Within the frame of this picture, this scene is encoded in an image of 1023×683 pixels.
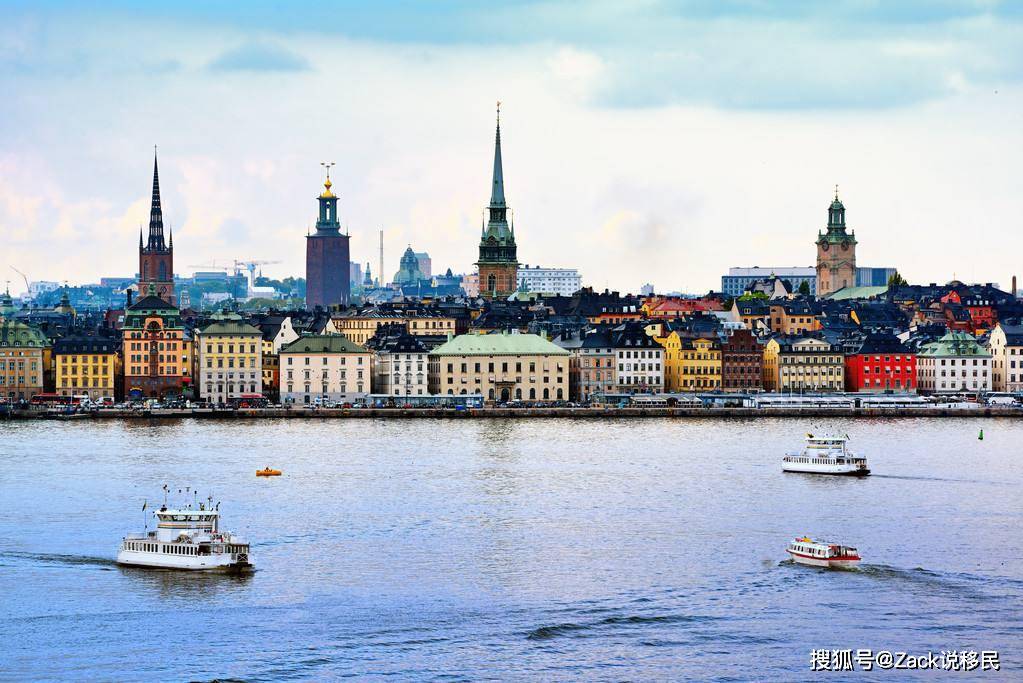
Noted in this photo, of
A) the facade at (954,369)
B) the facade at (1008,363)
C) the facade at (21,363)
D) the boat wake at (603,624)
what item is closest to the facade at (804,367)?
the facade at (954,369)

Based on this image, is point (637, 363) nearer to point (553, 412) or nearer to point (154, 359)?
point (553, 412)

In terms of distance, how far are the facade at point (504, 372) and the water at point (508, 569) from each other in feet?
84.2

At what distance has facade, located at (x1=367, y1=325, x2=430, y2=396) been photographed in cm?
8150

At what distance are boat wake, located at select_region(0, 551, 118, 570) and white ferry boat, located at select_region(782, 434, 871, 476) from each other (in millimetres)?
20906

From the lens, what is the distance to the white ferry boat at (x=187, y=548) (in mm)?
33375

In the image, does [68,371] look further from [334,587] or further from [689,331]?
[334,587]

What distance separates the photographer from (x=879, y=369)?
8512 cm

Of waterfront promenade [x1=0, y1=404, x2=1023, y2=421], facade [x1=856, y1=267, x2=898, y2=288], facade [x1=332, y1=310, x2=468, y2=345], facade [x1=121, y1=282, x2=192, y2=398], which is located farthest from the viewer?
facade [x1=856, y1=267, x2=898, y2=288]

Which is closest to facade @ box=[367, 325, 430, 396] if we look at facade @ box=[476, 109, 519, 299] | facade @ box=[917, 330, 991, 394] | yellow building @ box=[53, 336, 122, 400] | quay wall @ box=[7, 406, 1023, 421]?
quay wall @ box=[7, 406, 1023, 421]

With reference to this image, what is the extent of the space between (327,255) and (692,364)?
59810mm

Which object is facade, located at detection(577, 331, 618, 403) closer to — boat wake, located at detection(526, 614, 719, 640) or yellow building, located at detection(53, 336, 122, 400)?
yellow building, located at detection(53, 336, 122, 400)

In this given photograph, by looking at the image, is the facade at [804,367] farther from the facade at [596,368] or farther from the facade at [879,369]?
the facade at [596,368]

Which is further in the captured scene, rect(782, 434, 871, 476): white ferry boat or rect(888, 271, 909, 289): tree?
rect(888, 271, 909, 289): tree

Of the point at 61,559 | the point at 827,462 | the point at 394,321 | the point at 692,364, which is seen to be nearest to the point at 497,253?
the point at 394,321
